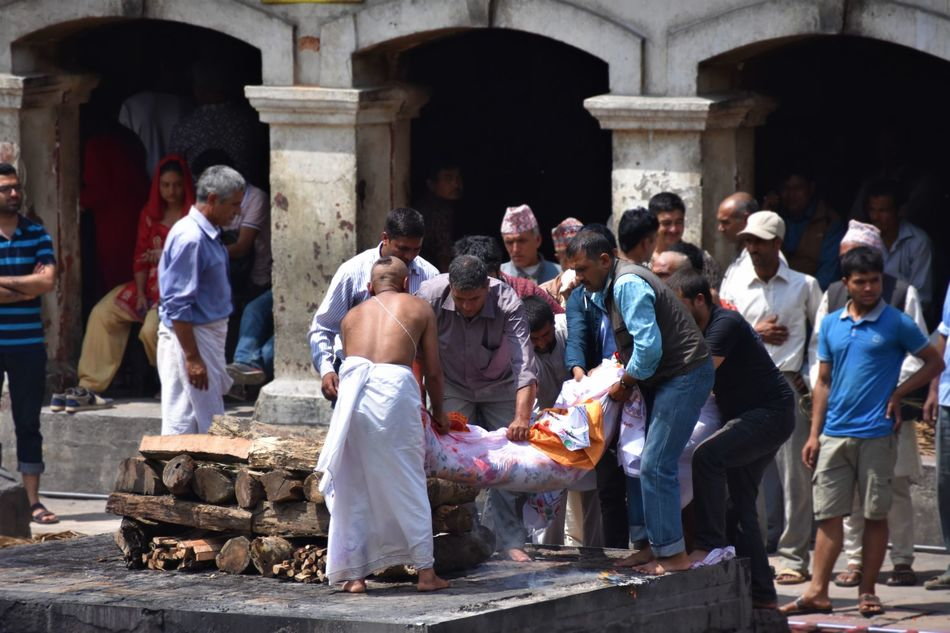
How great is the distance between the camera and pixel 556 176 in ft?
46.4

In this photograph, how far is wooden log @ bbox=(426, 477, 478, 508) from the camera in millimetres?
8289

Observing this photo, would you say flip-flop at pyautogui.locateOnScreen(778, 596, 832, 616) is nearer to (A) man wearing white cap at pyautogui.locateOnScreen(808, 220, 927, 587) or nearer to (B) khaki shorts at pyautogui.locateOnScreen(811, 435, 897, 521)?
(B) khaki shorts at pyautogui.locateOnScreen(811, 435, 897, 521)

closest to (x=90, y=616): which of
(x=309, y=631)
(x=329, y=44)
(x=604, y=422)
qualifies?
(x=309, y=631)

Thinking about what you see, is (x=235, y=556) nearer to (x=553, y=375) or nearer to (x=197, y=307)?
(x=553, y=375)

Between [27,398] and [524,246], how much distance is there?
3.05 m

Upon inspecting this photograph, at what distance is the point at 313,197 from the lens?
39.1 ft

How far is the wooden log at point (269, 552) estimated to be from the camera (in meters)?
8.26

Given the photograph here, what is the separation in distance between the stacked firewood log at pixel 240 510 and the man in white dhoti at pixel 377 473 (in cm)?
32

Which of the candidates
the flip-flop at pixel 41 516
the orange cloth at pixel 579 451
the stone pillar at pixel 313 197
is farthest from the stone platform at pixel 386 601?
the stone pillar at pixel 313 197

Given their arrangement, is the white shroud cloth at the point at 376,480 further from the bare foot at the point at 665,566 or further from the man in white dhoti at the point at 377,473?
the bare foot at the point at 665,566

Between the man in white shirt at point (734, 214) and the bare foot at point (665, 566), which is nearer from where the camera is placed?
the bare foot at point (665, 566)

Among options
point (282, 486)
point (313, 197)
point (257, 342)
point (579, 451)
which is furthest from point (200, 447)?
point (257, 342)

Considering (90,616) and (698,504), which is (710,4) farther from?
(90,616)

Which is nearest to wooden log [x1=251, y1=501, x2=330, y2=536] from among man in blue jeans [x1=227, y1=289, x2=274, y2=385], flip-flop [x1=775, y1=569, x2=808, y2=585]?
flip-flop [x1=775, y1=569, x2=808, y2=585]
